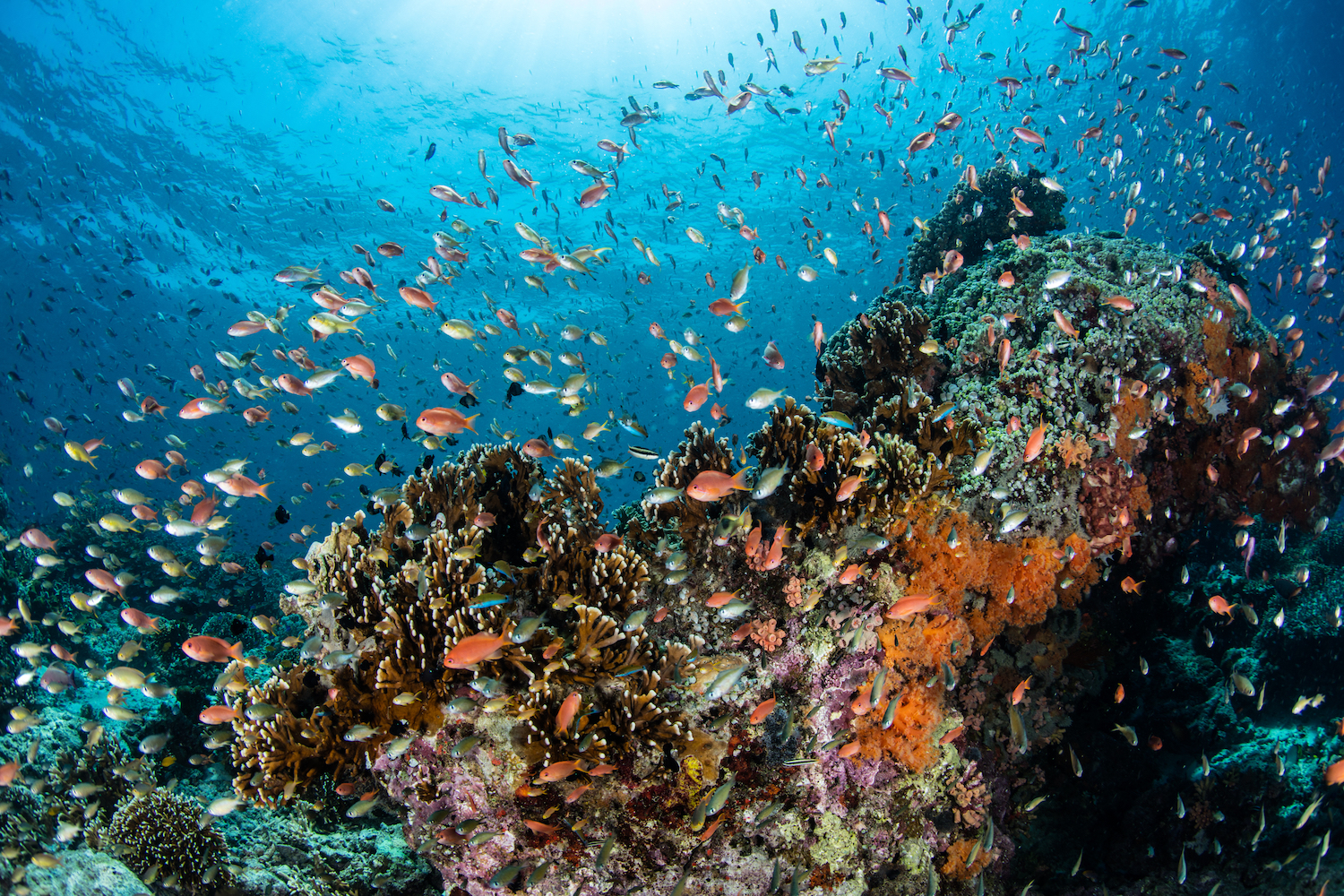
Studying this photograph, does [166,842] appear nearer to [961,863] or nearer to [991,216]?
[961,863]

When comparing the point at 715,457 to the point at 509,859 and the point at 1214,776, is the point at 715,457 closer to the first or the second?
the point at 509,859

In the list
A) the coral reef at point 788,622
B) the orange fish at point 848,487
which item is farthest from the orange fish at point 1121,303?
the orange fish at point 848,487

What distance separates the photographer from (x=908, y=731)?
4.82 metres

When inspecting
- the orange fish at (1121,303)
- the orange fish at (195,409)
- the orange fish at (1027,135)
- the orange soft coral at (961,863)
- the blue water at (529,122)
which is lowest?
the orange soft coral at (961,863)

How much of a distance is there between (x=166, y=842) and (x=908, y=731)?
6.91 metres

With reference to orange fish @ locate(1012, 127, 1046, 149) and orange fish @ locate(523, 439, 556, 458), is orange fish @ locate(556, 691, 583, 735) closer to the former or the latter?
orange fish @ locate(523, 439, 556, 458)

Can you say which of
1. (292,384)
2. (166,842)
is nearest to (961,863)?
(166,842)

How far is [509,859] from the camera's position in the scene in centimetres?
425

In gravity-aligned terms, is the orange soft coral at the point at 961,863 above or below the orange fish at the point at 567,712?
below

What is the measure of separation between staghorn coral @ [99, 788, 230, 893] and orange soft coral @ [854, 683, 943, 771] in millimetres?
5835

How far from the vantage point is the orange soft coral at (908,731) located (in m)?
4.68

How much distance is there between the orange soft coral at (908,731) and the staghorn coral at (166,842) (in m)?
5.84

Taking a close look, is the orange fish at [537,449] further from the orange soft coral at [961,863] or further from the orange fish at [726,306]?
the orange soft coral at [961,863]

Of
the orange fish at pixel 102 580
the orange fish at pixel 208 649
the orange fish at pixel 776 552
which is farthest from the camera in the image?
the orange fish at pixel 102 580
